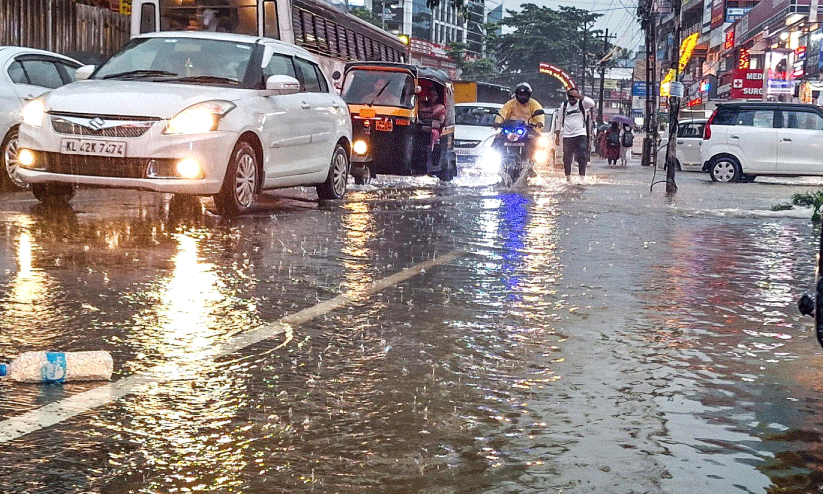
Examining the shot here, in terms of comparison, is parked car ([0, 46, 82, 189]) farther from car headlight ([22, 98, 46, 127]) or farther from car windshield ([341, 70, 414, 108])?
car windshield ([341, 70, 414, 108])

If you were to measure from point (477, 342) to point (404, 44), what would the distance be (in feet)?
99.6

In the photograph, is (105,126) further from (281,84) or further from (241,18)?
(241,18)

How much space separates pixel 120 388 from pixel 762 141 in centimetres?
2413

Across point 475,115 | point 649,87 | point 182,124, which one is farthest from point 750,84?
point 182,124

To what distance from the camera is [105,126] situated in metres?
10.9

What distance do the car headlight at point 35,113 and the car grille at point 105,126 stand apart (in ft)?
0.91

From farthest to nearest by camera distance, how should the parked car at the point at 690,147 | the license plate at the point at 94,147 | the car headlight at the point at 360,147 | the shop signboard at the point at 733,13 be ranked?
the shop signboard at the point at 733,13
the parked car at the point at 690,147
the car headlight at the point at 360,147
the license plate at the point at 94,147

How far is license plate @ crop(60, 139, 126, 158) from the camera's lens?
35.5ft

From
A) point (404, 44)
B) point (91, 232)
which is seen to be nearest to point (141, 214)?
point (91, 232)

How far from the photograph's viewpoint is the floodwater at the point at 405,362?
3.72 meters

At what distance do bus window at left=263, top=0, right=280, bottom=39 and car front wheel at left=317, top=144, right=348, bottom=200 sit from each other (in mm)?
7342

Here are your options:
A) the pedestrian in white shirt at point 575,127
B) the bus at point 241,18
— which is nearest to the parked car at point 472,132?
the bus at point 241,18

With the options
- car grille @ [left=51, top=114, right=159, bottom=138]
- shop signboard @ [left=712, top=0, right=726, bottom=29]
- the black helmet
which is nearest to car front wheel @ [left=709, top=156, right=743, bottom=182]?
the black helmet

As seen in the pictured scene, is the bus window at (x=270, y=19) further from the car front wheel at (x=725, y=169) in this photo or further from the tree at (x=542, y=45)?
the tree at (x=542, y=45)
